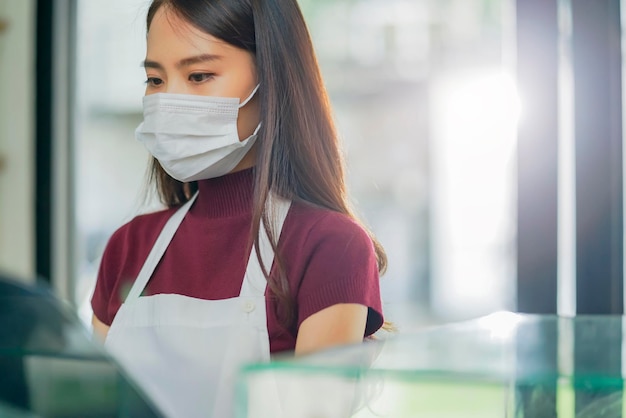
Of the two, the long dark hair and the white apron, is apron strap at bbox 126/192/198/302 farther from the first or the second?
the long dark hair

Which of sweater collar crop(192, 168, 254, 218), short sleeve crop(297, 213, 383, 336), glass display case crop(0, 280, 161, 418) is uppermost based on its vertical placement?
sweater collar crop(192, 168, 254, 218)

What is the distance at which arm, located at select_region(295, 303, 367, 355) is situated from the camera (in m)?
0.99

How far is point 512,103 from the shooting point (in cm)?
140

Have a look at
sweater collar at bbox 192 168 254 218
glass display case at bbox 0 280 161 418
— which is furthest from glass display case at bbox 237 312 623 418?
sweater collar at bbox 192 168 254 218

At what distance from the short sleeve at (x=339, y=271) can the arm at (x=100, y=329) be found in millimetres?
344

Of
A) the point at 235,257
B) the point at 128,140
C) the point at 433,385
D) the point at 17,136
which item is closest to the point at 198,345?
the point at 235,257

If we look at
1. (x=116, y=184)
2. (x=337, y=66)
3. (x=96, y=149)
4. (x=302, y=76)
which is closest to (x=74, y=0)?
(x=96, y=149)

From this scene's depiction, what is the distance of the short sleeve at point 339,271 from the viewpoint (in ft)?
3.29

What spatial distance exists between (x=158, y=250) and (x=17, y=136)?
102cm

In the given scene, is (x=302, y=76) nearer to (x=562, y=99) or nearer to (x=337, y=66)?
(x=562, y=99)

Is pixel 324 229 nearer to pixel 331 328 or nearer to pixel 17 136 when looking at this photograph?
pixel 331 328

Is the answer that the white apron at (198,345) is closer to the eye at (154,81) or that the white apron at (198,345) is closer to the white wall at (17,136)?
the eye at (154,81)

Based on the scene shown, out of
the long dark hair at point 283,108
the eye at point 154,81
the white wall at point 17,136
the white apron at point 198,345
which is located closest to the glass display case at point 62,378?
the white apron at point 198,345

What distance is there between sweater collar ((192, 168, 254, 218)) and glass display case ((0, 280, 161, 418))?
0.81 ft
